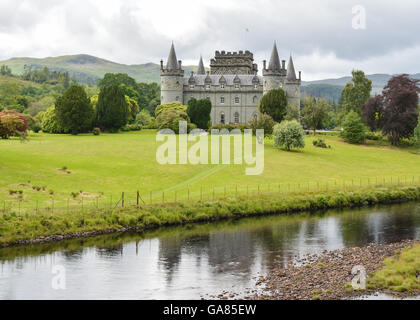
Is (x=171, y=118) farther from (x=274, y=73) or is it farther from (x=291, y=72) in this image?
(x=291, y=72)

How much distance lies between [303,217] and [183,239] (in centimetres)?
1113

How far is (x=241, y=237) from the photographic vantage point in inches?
1361

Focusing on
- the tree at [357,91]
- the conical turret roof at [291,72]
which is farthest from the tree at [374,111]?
the conical turret roof at [291,72]

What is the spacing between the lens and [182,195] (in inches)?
1678

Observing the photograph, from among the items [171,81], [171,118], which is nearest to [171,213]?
[171,118]

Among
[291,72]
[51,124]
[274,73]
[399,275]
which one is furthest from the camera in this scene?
[291,72]

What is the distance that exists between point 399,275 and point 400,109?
201ft

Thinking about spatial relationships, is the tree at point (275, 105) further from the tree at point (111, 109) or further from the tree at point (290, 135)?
the tree at point (290, 135)

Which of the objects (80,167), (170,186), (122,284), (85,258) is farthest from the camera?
(80,167)

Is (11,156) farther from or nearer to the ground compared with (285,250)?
farther from the ground

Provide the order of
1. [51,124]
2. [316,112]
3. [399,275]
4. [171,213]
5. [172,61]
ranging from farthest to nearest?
[172,61]
[51,124]
[316,112]
[171,213]
[399,275]

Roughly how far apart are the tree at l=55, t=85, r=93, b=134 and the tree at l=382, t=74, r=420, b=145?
1673 inches
